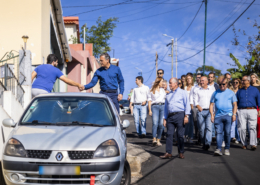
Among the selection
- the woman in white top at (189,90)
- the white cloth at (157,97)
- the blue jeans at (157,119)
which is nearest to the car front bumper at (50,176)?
the blue jeans at (157,119)

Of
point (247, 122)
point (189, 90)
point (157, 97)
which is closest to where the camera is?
point (247, 122)

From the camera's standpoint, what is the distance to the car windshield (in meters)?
5.15

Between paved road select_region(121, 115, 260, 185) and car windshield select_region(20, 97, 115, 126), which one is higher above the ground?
car windshield select_region(20, 97, 115, 126)

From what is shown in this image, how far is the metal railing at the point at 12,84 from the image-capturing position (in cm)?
838

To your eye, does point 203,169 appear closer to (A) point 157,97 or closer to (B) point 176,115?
(B) point 176,115

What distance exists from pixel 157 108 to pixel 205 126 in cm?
155

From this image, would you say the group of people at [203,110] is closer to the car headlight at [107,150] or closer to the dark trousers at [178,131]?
the dark trousers at [178,131]

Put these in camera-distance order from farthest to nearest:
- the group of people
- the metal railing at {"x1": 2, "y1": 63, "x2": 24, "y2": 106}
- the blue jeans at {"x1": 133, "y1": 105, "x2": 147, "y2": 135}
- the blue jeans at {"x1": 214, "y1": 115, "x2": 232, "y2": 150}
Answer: the blue jeans at {"x1": 133, "y1": 105, "x2": 147, "y2": 135}
the blue jeans at {"x1": 214, "y1": 115, "x2": 232, "y2": 150}
the metal railing at {"x1": 2, "y1": 63, "x2": 24, "y2": 106}
the group of people

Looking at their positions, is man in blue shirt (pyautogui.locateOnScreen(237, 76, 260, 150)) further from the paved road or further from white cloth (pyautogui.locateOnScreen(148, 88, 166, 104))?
white cloth (pyautogui.locateOnScreen(148, 88, 166, 104))

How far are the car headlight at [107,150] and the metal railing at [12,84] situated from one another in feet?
15.3

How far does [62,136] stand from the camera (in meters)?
4.47

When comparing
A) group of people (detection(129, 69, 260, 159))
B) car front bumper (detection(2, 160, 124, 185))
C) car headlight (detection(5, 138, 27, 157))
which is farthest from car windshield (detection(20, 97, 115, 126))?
group of people (detection(129, 69, 260, 159))

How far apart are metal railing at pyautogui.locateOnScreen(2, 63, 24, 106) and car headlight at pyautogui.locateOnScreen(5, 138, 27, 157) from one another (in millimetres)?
4102

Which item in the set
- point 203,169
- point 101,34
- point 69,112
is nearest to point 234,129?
point 203,169
